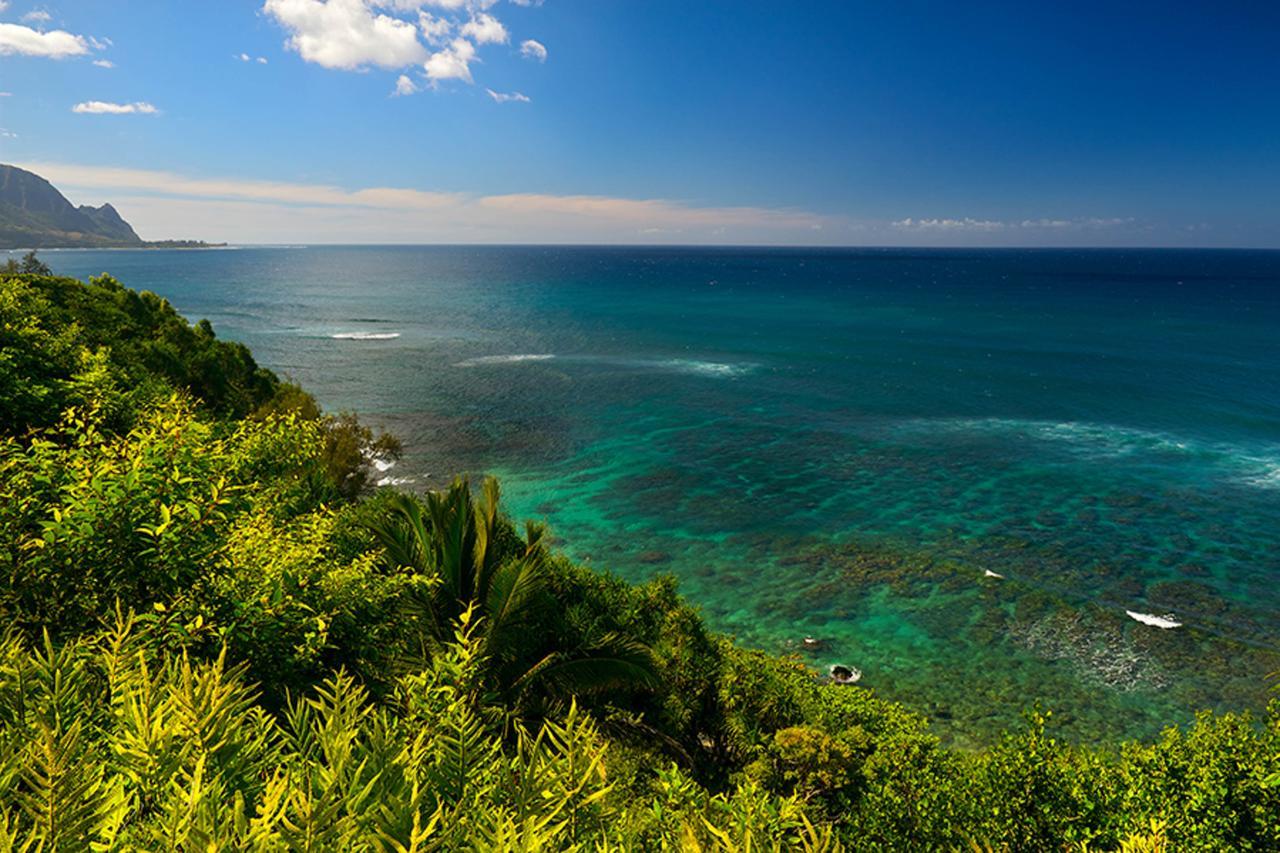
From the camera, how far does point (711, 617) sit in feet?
90.7

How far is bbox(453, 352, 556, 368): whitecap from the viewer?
247ft

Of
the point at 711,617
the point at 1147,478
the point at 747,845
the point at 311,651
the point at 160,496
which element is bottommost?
the point at 711,617

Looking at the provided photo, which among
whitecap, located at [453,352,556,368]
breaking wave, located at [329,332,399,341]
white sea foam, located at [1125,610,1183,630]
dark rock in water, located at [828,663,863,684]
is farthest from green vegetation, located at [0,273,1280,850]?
breaking wave, located at [329,332,399,341]

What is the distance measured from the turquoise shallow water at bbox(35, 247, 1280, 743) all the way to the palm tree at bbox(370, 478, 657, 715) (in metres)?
14.8

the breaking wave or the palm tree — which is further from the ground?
the breaking wave

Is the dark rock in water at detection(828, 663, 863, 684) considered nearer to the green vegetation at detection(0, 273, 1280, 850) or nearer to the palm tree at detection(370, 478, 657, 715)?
the green vegetation at detection(0, 273, 1280, 850)

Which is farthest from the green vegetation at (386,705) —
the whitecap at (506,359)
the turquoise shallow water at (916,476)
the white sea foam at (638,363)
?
the white sea foam at (638,363)

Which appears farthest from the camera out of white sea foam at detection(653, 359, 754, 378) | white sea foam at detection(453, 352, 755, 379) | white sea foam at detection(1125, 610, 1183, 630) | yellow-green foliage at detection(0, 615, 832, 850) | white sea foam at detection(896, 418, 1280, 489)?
white sea foam at detection(453, 352, 755, 379)

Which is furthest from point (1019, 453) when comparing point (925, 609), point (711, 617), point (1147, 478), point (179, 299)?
point (179, 299)

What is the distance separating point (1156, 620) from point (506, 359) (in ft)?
220

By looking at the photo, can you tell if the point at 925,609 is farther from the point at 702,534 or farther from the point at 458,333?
the point at 458,333

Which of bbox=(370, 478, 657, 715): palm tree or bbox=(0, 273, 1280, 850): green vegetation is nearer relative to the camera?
bbox=(0, 273, 1280, 850): green vegetation

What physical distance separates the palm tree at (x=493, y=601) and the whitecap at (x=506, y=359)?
62.4 m

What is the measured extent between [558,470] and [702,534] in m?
13.1
